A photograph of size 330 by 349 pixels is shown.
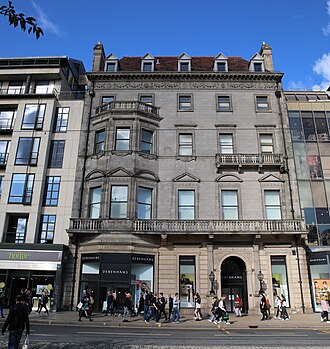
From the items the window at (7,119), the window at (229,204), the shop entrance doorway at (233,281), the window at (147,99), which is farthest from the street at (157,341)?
the window at (7,119)

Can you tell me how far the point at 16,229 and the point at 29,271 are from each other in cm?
437

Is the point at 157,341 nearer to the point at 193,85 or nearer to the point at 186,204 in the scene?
the point at 186,204

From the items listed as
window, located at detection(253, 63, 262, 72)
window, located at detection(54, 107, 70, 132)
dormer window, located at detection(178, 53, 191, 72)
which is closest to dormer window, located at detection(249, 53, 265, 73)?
window, located at detection(253, 63, 262, 72)

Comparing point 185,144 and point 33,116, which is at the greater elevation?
point 33,116

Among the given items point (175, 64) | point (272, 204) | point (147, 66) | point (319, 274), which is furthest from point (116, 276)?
point (175, 64)

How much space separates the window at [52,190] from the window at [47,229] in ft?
3.79

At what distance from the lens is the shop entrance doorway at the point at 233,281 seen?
24.5 meters

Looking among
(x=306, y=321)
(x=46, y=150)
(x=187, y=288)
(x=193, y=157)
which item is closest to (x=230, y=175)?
(x=193, y=157)

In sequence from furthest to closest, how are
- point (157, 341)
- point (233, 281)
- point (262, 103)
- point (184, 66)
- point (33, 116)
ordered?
1. point (184, 66)
2. point (262, 103)
3. point (33, 116)
4. point (233, 281)
5. point (157, 341)

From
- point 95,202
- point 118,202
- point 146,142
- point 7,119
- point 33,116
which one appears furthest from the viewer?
point 7,119

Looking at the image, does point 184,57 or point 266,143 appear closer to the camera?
point 266,143

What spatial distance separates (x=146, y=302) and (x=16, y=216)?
14087mm

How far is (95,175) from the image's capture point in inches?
1050

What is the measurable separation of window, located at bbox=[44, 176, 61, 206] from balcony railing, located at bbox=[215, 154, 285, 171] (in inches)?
524
